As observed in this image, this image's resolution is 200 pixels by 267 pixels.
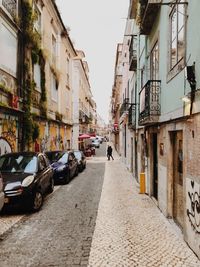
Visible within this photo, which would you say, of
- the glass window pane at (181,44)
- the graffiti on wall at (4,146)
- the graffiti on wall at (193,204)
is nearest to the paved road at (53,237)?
the graffiti on wall at (193,204)

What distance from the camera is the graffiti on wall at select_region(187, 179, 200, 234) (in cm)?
Result: 651

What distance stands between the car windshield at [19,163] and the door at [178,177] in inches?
165

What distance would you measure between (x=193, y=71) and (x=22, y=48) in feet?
40.4

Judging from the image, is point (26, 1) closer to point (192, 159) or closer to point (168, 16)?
point (168, 16)

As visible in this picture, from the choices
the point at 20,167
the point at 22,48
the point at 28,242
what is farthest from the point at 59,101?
the point at 28,242

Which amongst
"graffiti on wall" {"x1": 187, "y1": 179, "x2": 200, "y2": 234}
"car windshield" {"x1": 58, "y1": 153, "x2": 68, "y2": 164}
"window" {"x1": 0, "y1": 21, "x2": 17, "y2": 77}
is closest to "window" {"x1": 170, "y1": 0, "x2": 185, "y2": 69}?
"graffiti on wall" {"x1": 187, "y1": 179, "x2": 200, "y2": 234}

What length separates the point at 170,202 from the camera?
9.44 m

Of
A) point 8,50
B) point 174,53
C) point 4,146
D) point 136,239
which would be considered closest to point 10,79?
point 8,50

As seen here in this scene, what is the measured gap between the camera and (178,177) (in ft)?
29.3

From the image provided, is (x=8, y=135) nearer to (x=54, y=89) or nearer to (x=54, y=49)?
(x=54, y=89)

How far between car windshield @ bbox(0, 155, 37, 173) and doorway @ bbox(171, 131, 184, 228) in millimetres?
4199

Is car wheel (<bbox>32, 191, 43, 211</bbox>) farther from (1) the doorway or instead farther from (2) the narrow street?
(1) the doorway

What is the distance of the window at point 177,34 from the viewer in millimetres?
8133

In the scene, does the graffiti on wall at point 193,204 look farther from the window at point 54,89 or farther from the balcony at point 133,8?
the window at point 54,89
